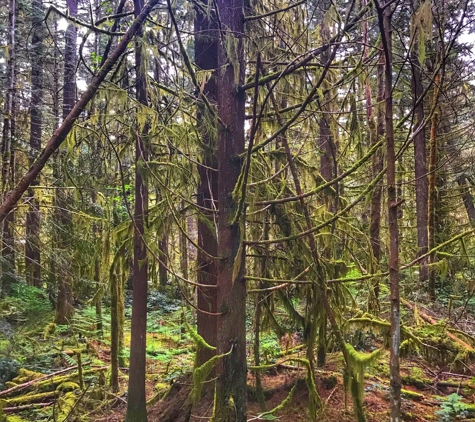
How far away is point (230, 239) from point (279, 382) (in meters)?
3.31

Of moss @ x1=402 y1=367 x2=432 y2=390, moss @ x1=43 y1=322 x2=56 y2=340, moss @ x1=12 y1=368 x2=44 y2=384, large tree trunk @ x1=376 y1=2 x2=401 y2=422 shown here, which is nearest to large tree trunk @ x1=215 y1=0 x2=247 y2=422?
large tree trunk @ x1=376 y1=2 x2=401 y2=422

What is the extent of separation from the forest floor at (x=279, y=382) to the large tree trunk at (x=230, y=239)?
0.46 m

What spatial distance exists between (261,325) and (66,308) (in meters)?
8.89

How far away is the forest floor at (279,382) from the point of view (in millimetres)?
5199

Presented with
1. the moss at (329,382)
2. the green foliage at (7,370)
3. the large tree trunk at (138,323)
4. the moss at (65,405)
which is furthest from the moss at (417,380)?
the green foliage at (7,370)

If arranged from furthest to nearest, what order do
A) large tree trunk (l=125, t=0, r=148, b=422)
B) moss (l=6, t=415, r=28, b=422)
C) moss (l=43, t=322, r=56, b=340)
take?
moss (l=43, t=322, r=56, b=340) → moss (l=6, t=415, r=28, b=422) → large tree trunk (l=125, t=0, r=148, b=422)

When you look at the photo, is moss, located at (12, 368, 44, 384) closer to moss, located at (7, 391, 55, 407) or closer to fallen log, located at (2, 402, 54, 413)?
moss, located at (7, 391, 55, 407)

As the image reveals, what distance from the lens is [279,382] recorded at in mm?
5844

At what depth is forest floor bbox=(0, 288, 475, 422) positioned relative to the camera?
520cm

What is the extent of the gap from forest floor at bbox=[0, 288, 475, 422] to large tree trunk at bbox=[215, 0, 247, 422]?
457 mm

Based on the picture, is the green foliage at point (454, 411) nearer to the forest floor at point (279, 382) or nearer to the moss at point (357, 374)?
the forest floor at point (279, 382)

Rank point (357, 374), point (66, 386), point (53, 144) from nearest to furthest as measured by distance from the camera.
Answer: point (53, 144) < point (357, 374) < point (66, 386)

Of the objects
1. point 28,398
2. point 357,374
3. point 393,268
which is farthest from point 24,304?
point 393,268

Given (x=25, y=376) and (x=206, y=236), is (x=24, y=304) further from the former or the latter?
(x=206, y=236)
